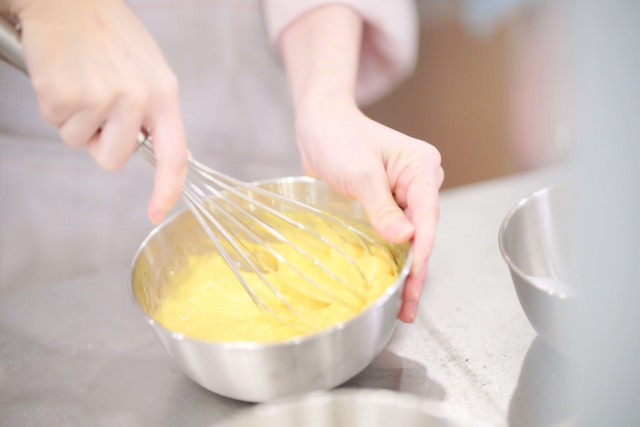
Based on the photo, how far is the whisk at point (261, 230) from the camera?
47cm

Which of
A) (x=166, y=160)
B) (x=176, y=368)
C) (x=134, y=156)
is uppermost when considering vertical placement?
(x=166, y=160)

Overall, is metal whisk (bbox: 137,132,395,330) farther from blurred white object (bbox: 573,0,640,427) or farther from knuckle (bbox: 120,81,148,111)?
blurred white object (bbox: 573,0,640,427)

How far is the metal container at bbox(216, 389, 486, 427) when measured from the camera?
30cm

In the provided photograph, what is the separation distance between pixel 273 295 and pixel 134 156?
0.40 m

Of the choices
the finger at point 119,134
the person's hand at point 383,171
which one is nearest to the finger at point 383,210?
the person's hand at point 383,171

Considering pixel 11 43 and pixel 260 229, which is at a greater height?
pixel 11 43

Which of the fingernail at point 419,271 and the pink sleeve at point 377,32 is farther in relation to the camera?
the pink sleeve at point 377,32

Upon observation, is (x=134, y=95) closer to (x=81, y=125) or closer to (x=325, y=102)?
(x=81, y=125)

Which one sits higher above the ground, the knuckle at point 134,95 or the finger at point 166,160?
the knuckle at point 134,95

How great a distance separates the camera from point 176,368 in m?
0.52

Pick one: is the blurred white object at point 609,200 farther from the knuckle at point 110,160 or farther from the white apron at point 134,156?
the white apron at point 134,156

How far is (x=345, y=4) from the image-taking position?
714 millimetres

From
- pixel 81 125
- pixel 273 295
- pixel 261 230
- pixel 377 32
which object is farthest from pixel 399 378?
pixel 377 32

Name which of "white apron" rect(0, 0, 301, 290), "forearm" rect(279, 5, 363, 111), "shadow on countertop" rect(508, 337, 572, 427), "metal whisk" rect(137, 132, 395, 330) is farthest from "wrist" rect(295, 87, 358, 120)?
"shadow on countertop" rect(508, 337, 572, 427)
